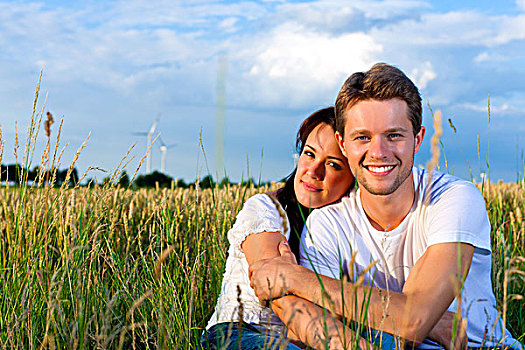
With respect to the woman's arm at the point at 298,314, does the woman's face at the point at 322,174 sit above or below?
above

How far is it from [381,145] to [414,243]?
21.6 inches

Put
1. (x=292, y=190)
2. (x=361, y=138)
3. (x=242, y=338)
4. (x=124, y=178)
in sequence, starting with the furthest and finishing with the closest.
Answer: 1. (x=124, y=178)
2. (x=292, y=190)
3. (x=361, y=138)
4. (x=242, y=338)

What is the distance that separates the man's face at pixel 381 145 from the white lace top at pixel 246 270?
0.53m

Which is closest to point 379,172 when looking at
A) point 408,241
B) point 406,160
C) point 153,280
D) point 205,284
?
point 406,160

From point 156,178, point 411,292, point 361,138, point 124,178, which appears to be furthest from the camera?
point 156,178

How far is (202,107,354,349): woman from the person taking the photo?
105 inches

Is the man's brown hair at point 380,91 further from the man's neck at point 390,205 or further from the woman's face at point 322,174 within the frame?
the man's neck at point 390,205

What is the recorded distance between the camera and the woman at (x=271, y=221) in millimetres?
2664

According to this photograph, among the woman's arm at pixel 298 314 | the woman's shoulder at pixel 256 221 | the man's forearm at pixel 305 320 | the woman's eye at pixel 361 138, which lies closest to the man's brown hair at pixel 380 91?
the woman's eye at pixel 361 138

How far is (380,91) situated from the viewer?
2678mm

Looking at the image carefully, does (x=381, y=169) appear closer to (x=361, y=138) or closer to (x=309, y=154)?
(x=361, y=138)

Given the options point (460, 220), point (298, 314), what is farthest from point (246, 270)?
point (460, 220)

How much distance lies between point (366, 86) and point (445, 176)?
2.19 ft

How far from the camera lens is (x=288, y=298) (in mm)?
2332
